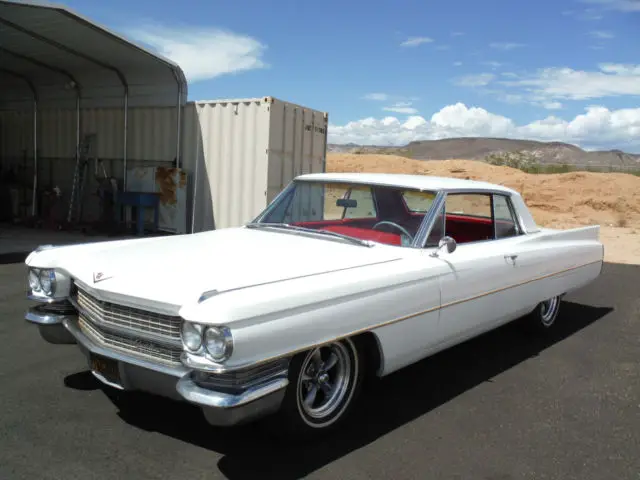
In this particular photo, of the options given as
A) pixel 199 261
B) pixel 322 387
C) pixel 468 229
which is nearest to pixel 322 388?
pixel 322 387

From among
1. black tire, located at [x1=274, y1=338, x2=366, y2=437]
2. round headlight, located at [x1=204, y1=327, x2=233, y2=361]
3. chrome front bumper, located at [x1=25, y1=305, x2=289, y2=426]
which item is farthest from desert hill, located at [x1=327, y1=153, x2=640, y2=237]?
round headlight, located at [x1=204, y1=327, x2=233, y2=361]

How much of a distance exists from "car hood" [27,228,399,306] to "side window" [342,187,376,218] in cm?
58

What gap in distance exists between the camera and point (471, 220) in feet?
18.1

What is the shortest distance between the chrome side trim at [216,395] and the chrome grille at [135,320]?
0.76 feet

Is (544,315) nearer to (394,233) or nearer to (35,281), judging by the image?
(394,233)

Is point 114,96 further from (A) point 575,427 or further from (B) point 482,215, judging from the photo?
(A) point 575,427

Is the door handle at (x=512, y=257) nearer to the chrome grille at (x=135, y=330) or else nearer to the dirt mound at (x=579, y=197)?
the chrome grille at (x=135, y=330)

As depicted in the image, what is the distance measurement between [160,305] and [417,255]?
1.79 metres

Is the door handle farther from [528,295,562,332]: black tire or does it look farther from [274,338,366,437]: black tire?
[274,338,366,437]: black tire

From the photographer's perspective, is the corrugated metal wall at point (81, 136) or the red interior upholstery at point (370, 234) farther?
the corrugated metal wall at point (81, 136)

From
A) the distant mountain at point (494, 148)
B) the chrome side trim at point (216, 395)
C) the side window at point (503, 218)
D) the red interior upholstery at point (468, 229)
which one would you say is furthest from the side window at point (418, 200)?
the distant mountain at point (494, 148)

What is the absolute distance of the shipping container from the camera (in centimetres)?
1073

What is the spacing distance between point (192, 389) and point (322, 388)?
0.94m

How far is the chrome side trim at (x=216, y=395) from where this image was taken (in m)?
2.71
